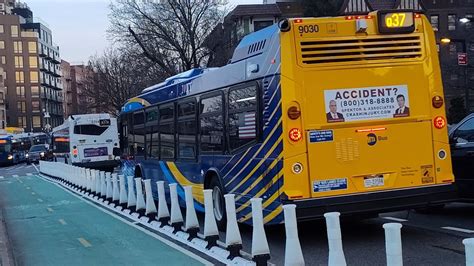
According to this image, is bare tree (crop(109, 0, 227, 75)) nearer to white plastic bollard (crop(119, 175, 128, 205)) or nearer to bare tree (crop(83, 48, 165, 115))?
bare tree (crop(83, 48, 165, 115))

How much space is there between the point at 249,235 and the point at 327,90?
301cm

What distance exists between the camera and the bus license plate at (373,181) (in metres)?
8.12

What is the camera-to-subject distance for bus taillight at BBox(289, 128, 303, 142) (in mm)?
7859

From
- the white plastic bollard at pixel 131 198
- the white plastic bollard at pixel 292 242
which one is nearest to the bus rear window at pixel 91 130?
the white plastic bollard at pixel 131 198

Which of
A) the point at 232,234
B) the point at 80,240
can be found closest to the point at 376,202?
the point at 232,234

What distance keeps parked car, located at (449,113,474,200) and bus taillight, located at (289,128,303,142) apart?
3497mm

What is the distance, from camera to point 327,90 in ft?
26.7

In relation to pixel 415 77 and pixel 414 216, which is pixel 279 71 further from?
pixel 414 216

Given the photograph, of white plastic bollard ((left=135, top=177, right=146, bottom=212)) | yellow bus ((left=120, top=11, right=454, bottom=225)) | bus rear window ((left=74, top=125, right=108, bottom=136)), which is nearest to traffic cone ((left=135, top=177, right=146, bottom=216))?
white plastic bollard ((left=135, top=177, right=146, bottom=212))

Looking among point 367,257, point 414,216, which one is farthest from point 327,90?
point 414,216

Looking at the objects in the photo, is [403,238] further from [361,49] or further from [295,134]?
[361,49]

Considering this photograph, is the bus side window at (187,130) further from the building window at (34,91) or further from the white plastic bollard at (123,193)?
the building window at (34,91)

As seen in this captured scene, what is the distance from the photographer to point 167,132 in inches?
508

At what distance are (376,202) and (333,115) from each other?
1.36 meters
